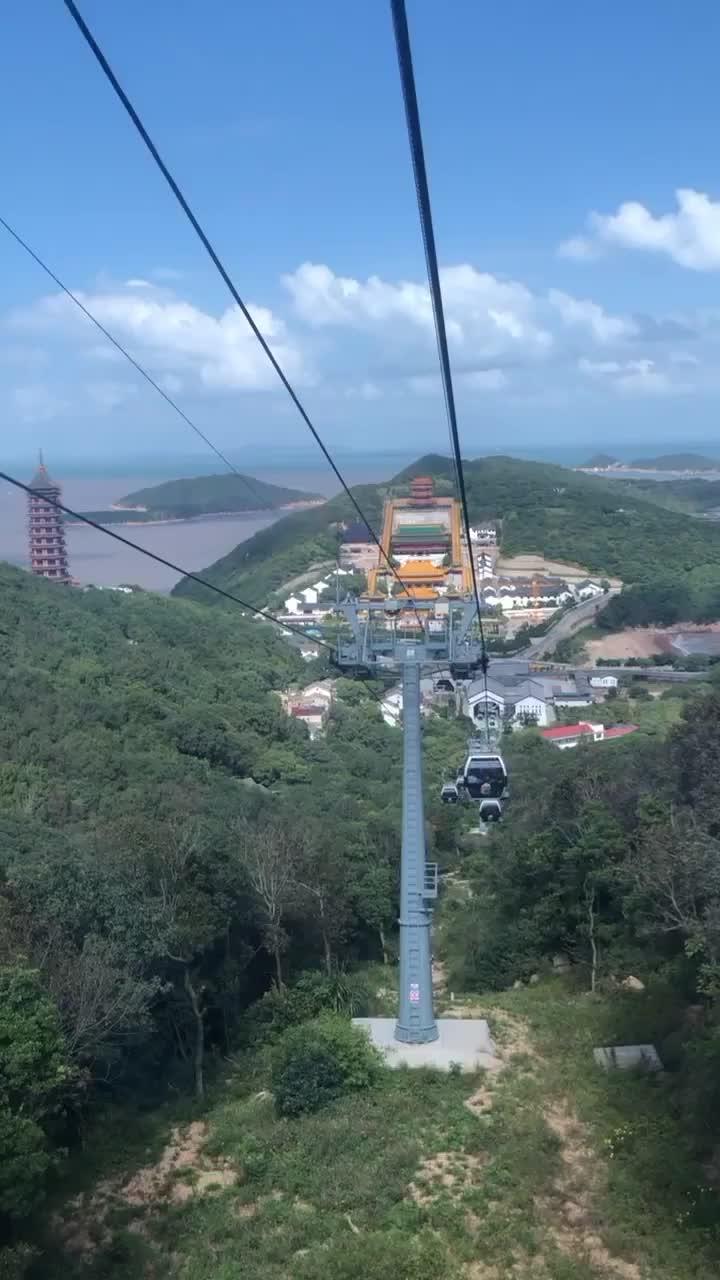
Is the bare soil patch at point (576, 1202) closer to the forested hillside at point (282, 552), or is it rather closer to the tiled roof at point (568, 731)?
the tiled roof at point (568, 731)

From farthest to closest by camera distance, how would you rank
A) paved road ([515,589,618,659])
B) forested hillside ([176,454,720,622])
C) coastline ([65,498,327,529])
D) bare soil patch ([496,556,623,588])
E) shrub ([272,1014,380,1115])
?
coastline ([65,498,327,529]) < bare soil patch ([496,556,623,588]) < forested hillside ([176,454,720,622]) < paved road ([515,589,618,659]) < shrub ([272,1014,380,1115])

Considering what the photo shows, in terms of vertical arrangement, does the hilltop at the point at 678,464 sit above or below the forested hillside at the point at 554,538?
above

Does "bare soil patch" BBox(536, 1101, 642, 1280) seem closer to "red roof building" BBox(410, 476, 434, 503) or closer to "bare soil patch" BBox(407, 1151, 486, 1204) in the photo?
"bare soil patch" BBox(407, 1151, 486, 1204)

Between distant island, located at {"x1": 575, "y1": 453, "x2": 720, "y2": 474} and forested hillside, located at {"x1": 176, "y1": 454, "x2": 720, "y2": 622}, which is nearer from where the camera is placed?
forested hillside, located at {"x1": 176, "y1": 454, "x2": 720, "y2": 622}

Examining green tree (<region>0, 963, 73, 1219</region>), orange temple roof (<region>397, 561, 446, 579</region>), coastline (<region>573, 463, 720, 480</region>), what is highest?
coastline (<region>573, 463, 720, 480</region>)

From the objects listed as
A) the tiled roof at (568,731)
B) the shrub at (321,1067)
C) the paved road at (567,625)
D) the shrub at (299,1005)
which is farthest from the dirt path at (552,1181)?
the paved road at (567,625)

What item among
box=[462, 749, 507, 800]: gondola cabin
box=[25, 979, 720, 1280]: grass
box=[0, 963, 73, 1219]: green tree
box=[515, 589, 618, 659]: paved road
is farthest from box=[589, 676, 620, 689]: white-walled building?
box=[0, 963, 73, 1219]: green tree
